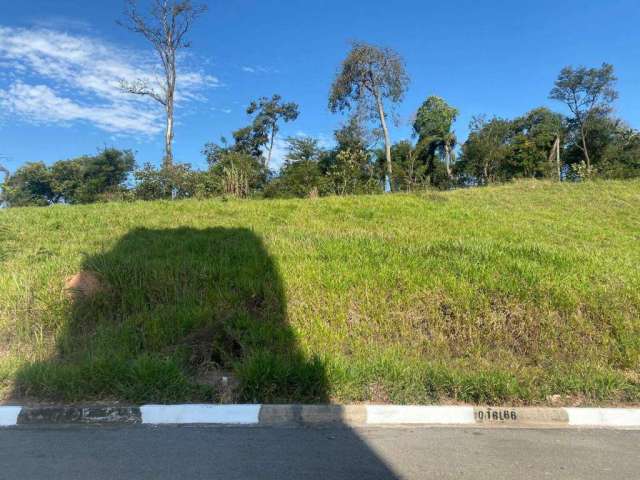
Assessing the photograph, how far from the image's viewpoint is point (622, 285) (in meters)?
5.94

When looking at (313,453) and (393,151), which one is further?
(393,151)

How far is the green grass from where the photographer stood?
4203 mm

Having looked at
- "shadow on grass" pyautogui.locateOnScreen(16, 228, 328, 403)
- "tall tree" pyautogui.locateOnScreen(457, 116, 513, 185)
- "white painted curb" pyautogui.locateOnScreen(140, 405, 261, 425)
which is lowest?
"white painted curb" pyautogui.locateOnScreen(140, 405, 261, 425)

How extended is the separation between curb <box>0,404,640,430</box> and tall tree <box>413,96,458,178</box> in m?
34.7

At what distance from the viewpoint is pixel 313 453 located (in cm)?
329

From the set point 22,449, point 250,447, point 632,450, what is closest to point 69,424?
point 22,449

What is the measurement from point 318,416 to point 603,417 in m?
2.36

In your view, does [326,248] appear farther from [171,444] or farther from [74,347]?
[171,444]

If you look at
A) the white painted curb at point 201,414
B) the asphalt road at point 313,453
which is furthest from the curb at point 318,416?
the asphalt road at point 313,453

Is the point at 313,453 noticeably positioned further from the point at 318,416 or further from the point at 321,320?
the point at 321,320

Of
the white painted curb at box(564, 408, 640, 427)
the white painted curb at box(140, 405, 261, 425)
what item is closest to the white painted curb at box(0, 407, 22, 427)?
the white painted curb at box(140, 405, 261, 425)

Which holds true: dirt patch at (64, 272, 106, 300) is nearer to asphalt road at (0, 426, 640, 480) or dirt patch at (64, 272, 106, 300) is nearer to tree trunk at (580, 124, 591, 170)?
asphalt road at (0, 426, 640, 480)

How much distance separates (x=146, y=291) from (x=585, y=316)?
17.0 ft

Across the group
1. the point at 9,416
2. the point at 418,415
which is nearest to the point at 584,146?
the point at 418,415
